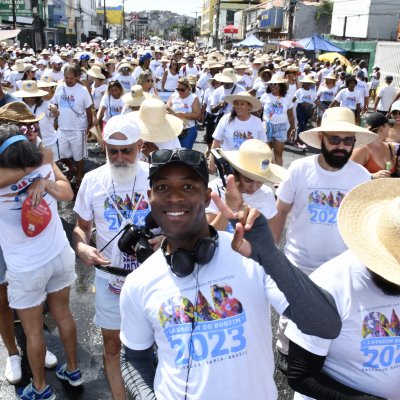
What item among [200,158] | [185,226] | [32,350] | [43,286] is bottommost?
[32,350]

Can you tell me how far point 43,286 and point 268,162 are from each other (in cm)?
174

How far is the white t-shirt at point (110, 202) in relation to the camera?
2945 mm

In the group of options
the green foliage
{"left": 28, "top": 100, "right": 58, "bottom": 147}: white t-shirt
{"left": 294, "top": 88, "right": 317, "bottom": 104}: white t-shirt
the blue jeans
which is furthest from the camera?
the green foliage

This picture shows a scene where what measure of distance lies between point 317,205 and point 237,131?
8.84 feet

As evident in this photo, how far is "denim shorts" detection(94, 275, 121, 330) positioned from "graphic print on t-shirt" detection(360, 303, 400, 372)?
1.62 meters

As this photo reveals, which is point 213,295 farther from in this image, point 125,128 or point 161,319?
point 125,128

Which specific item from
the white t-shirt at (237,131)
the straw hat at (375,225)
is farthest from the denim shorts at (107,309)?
the white t-shirt at (237,131)

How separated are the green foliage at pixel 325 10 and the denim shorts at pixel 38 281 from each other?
52.3 meters

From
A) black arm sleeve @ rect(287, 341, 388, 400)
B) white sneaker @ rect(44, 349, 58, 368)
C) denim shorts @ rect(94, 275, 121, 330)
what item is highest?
black arm sleeve @ rect(287, 341, 388, 400)

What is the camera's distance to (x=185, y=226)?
1.68m

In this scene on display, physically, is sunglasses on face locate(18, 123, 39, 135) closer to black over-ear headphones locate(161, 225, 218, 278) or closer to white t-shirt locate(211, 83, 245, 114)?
black over-ear headphones locate(161, 225, 218, 278)

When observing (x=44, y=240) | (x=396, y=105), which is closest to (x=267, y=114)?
(x=396, y=105)

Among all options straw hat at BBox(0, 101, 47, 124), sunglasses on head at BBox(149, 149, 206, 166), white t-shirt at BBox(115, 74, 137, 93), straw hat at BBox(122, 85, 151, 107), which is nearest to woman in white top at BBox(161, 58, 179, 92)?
white t-shirt at BBox(115, 74, 137, 93)

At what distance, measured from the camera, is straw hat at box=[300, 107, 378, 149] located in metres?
3.17
